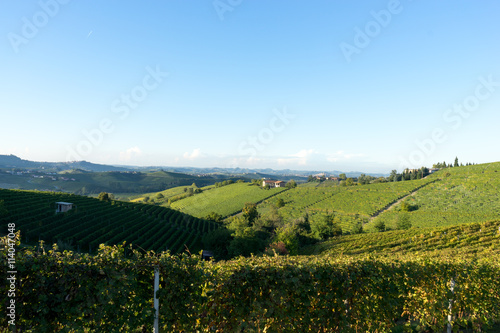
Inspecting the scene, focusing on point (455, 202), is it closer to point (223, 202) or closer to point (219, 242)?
point (219, 242)

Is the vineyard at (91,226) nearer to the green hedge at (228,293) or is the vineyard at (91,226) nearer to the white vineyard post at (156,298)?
the white vineyard post at (156,298)

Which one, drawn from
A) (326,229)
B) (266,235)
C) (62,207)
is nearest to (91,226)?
(62,207)

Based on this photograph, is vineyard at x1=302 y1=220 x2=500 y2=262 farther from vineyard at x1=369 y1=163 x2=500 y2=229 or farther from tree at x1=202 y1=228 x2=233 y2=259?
vineyard at x1=369 y1=163 x2=500 y2=229

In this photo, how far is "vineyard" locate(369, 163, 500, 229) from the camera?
46.8 meters

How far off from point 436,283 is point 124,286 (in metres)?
7.36

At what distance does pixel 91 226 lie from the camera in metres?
38.5

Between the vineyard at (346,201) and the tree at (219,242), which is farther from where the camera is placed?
the vineyard at (346,201)

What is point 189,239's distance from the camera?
47.4m

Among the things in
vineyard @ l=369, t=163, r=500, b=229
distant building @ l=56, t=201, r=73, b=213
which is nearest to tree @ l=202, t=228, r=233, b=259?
distant building @ l=56, t=201, r=73, b=213

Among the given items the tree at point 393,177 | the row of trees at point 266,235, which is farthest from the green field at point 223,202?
the tree at point 393,177

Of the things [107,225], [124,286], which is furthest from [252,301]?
[107,225]

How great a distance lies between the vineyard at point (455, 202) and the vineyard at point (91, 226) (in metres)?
46.2

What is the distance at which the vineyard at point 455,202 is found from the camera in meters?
46.8

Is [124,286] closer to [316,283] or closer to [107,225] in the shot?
[316,283]
